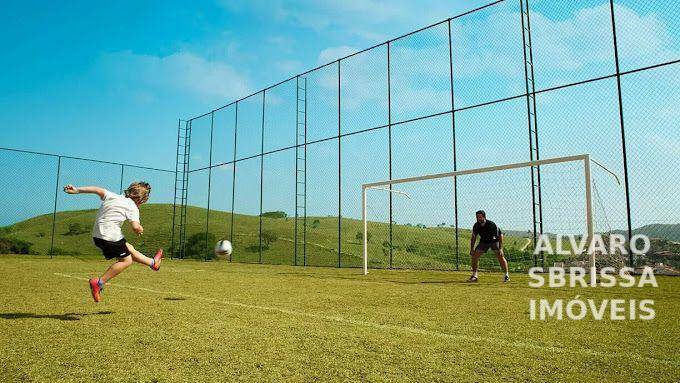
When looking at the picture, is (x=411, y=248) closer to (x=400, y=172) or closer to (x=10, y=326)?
(x=400, y=172)

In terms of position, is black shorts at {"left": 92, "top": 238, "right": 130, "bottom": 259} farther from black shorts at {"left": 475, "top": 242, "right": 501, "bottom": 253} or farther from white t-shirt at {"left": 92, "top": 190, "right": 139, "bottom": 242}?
black shorts at {"left": 475, "top": 242, "right": 501, "bottom": 253}

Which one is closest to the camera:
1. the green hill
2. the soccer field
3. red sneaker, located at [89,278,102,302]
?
the soccer field

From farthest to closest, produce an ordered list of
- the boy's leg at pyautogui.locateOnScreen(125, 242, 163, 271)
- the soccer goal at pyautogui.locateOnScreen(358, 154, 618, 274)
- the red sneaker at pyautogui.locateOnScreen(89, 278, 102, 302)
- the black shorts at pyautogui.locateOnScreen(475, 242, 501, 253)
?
the soccer goal at pyautogui.locateOnScreen(358, 154, 618, 274) → the black shorts at pyautogui.locateOnScreen(475, 242, 501, 253) → the boy's leg at pyautogui.locateOnScreen(125, 242, 163, 271) → the red sneaker at pyautogui.locateOnScreen(89, 278, 102, 302)

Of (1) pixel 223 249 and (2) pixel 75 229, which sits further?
(2) pixel 75 229

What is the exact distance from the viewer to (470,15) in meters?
14.4

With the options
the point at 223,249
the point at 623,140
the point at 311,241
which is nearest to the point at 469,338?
the point at 223,249

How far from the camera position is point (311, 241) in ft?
70.4

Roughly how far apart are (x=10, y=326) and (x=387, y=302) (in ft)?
12.9

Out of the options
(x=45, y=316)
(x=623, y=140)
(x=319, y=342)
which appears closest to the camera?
(x=319, y=342)

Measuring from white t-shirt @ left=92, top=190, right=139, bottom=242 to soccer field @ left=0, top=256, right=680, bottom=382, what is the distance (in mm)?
817

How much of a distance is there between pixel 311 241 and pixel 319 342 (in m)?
18.3

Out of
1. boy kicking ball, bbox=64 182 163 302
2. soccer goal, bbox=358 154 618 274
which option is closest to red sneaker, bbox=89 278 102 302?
boy kicking ball, bbox=64 182 163 302

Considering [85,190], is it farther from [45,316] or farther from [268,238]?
[268,238]

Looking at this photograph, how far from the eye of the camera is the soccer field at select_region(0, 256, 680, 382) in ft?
8.27
